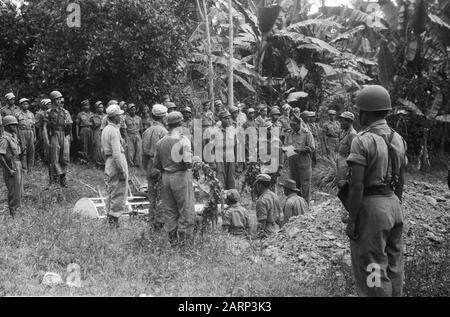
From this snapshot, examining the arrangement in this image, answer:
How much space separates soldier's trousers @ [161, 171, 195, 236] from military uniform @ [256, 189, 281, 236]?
4.71 feet

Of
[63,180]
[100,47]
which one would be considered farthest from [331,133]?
[63,180]

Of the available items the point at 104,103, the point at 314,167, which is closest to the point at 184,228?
the point at 314,167

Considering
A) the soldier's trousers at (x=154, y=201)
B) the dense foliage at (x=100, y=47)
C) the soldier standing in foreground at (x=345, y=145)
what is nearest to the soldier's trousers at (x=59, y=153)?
the dense foliage at (x=100, y=47)

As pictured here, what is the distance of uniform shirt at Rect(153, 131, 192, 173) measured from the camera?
7.40m

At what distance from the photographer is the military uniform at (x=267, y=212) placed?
8562 millimetres

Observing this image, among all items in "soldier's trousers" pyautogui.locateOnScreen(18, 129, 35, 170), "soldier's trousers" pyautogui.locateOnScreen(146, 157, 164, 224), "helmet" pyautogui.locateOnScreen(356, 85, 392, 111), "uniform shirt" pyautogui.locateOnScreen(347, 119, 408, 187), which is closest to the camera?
"uniform shirt" pyautogui.locateOnScreen(347, 119, 408, 187)

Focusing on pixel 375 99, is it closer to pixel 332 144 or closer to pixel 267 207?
pixel 267 207

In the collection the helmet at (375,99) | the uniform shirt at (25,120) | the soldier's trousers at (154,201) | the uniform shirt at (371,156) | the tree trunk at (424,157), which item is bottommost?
the tree trunk at (424,157)

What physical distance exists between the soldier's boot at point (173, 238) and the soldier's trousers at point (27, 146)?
5627 mm

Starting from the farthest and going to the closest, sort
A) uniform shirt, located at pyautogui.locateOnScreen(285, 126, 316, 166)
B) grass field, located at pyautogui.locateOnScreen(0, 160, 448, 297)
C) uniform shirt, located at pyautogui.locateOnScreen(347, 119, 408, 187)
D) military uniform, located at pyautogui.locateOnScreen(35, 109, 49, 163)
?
1. military uniform, located at pyautogui.locateOnScreen(35, 109, 49, 163)
2. uniform shirt, located at pyautogui.locateOnScreen(285, 126, 316, 166)
3. grass field, located at pyautogui.locateOnScreen(0, 160, 448, 297)
4. uniform shirt, located at pyautogui.locateOnScreen(347, 119, 408, 187)

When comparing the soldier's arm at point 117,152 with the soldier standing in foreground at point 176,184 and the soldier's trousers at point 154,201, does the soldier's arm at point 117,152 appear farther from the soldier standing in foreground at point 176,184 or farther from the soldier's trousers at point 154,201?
the soldier standing in foreground at point 176,184

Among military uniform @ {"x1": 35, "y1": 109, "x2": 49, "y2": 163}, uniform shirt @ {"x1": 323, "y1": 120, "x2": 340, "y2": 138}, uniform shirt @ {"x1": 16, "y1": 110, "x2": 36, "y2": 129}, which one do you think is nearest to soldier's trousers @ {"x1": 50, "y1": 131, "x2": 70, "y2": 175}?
military uniform @ {"x1": 35, "y1": 109, "x2": 49, "y2": 163}

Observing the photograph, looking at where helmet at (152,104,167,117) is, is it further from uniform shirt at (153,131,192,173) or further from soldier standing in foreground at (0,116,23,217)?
→ soldier standing in foreground at (0,116,23,217)
